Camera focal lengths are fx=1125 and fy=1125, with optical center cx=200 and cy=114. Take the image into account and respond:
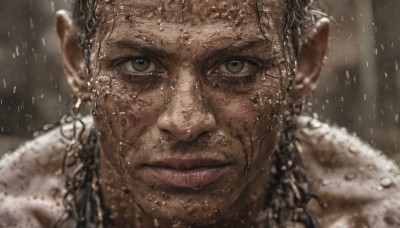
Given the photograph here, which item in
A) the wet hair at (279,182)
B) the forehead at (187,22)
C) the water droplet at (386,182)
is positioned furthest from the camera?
the water droplet at (386,182)

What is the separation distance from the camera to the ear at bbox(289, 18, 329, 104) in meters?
3.77

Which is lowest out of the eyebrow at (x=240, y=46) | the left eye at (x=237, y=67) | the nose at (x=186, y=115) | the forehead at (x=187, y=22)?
the nose at (x=186, y=115)

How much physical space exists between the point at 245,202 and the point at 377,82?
675cm

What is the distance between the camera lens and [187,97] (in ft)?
10.2

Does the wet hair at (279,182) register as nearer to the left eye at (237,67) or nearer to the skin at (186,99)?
the skin at (186,99)

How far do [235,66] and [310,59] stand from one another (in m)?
0.61

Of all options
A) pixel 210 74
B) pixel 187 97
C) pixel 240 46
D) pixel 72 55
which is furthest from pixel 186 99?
pixel 72 55

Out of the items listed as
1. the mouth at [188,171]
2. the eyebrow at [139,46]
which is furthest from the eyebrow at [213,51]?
the mouth at [188,171]

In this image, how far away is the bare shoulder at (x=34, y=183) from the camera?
3.67 meters

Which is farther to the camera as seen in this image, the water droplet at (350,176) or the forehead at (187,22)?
the water droplet at (350,176)

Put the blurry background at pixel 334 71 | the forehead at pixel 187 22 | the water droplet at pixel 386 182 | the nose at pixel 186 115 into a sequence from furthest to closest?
the blurry background at pixel 334 71
the water droplet at pixel 386 182
the forehead at pixel 187 22
the nose at pixel 186 115

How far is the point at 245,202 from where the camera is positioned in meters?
3.65

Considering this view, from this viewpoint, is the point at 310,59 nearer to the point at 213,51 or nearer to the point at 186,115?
the point at 213,51

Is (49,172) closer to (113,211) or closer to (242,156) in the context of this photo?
(113,211)
